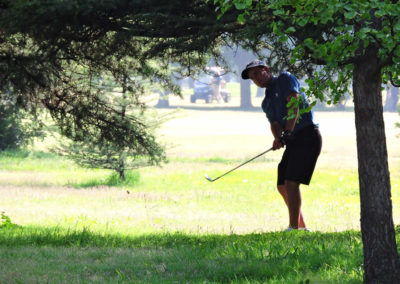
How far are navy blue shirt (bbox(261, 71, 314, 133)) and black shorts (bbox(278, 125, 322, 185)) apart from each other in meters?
0.09

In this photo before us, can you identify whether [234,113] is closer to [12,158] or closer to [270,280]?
[12,158]

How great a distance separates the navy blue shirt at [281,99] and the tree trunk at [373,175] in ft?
9.31

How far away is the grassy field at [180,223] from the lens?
19.4 feet

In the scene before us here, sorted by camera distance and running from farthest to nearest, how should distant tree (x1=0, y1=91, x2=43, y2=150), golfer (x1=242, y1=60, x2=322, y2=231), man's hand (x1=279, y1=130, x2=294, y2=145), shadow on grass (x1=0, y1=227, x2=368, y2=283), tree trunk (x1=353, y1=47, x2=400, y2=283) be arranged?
distant tree (x1=0, y1=91, x2=43, y2=150)
golfer (x1=242, y1=60, x2=322, y2=231)
man's hand (x1=279, y1=130, x2=294, y2=145)
shadow on grass (x1=0, y1=227, x2=368, y2=283)
tree trunk (x1=353, y1=47, x2=400, y2=283)

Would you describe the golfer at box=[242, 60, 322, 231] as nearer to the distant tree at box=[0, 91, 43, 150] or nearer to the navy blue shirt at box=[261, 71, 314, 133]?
the navy blue shirt at box=[261, 71, 314, 133]

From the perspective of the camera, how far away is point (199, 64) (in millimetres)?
9398

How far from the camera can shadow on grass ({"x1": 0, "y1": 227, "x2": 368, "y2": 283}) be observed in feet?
18.7

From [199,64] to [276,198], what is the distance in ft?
23.4

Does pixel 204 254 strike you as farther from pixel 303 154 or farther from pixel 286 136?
pixel 303 154

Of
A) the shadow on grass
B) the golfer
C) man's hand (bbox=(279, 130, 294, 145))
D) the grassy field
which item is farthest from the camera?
the golfer

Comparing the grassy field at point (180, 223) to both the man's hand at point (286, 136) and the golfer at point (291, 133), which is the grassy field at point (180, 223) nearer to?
the golfer at point (291, 133)

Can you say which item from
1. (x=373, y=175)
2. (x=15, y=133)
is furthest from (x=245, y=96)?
(x=373, y=175)

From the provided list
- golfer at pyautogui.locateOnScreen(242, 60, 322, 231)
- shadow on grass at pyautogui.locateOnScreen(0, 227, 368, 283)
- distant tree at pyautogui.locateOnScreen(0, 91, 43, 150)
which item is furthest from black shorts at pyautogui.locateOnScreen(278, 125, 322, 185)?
distant tree at pyautogui.locateOnScreen(0, 91, 43, 150)

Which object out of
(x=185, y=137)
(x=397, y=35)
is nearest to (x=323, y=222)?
(x=397, y=35)
